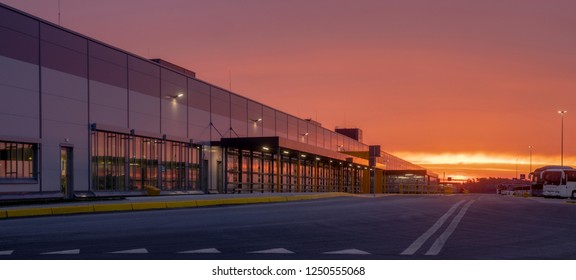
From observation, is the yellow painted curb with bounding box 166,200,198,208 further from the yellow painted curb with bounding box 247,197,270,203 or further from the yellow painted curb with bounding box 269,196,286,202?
the yellow painted curb with bounding box 269,196,286,202

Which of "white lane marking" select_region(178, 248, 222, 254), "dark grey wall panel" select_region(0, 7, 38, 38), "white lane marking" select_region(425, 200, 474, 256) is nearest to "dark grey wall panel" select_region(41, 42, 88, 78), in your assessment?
"dark grey wall panel" select_region(0, 7, 38, 38)

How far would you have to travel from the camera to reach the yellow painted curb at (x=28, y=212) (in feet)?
67.6

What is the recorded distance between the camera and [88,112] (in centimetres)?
3572

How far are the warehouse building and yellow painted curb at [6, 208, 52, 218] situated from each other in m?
9.03

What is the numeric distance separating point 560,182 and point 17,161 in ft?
157

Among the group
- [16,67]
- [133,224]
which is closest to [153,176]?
[16,67]

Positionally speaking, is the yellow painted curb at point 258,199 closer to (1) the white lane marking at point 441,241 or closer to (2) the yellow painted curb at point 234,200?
(2) the yellow painted curb at point 234,200

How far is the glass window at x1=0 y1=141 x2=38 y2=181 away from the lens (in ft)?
98.8

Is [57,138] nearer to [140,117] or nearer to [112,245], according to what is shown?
[140,117]

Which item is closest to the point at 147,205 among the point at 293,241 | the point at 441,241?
the point at 293,241

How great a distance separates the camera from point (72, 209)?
2253cm

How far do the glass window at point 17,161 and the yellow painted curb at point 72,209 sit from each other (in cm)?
909

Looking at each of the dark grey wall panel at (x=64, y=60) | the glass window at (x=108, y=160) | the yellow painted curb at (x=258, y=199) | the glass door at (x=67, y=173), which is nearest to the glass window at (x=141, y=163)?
the glass window at (x=108, y=160)

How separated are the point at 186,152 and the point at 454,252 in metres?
38.4
